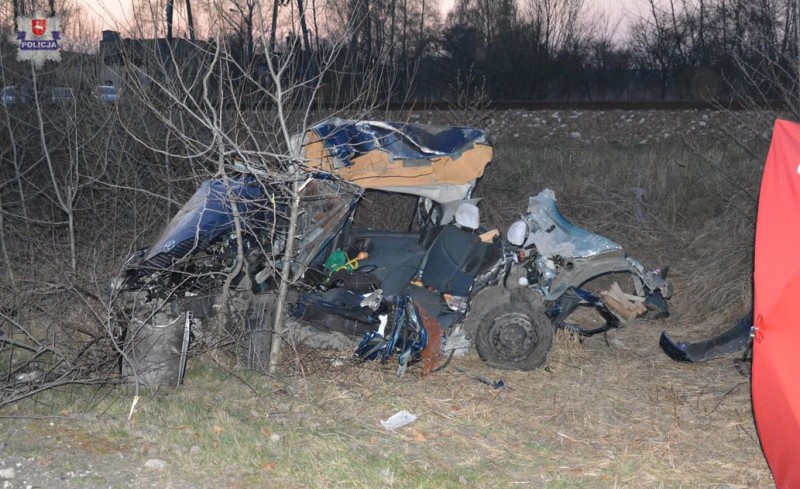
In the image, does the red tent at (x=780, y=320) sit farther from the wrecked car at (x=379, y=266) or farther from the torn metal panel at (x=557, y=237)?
the torn metal panel at (x=557, y=237)

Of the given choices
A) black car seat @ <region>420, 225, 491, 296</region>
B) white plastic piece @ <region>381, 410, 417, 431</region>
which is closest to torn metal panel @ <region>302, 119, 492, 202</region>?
black car seat @ <region>420, 225, 491, 296</region>

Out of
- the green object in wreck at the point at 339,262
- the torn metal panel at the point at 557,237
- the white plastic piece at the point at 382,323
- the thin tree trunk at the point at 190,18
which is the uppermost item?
the thin tree trunk at the point at 190,18

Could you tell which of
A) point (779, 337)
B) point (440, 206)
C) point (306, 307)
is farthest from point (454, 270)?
point (779, 337)

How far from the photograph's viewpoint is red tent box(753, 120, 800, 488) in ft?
15.5

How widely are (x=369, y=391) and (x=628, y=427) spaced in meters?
1.99

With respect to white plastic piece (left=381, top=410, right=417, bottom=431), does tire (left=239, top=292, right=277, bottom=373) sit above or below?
above

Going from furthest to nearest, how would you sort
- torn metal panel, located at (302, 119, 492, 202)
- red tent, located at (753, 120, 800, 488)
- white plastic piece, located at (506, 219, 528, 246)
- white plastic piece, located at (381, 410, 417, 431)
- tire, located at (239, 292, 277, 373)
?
white plastic piece, located at (506, 219, 528, 246) < torn metal panel, located at (302, 119, 492, 202) < tire, located at (239, 292, 277, 373) < white plastic piece, located at (381, 410, 417, 431) < red tent, located at (753, 120, 800, 488)

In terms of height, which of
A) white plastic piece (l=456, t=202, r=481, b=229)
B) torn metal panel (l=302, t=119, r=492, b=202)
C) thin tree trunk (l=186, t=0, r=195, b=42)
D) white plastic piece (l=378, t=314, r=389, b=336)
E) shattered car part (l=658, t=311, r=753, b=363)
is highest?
thin tree trunk (l=186, t=0, r=195, b=42)

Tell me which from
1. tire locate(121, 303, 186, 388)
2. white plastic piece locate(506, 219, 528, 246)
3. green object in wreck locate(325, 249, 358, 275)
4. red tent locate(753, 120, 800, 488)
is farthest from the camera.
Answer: white plastic piece locate(506, 219, 528, 246)

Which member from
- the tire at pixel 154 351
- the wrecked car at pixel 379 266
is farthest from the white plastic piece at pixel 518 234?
the tire at pixel 154 351

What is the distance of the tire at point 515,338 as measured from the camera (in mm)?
7406

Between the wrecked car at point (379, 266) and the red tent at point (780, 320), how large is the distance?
8.43 feet

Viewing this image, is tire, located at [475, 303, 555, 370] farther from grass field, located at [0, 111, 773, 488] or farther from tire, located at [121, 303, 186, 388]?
tire, located at [121, 303, 186, 388]

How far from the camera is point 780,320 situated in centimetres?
484
